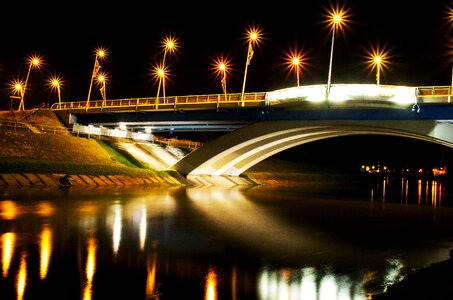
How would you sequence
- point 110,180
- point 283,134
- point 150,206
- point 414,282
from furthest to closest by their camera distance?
1. point 283,134
2. point 110,180
3. point 150,206
4. point 414,282

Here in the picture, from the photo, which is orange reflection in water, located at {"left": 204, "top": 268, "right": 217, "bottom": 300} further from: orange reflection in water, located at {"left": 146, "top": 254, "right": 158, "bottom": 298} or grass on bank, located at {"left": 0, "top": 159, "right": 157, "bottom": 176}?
grass on bank, located at {"left": 0, "top": 159, "right": 157, "bottom": 176}

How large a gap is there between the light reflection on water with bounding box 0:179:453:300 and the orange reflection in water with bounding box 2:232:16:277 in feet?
0.09

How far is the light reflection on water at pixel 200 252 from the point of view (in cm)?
1002

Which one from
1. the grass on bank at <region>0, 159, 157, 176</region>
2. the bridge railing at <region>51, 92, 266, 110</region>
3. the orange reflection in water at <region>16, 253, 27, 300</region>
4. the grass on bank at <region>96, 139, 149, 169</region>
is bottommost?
the orange reflection in water at <region>16, 253, 27, 300</region>

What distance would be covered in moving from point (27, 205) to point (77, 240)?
1067 cm

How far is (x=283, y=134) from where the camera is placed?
52625 millimetres

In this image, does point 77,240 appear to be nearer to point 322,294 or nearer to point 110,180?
point 322,294

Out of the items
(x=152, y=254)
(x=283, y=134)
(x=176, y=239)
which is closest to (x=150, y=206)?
(x=176, y=239)

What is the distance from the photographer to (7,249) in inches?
520

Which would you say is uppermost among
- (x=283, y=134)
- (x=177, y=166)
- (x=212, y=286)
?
(x=283, y=134)

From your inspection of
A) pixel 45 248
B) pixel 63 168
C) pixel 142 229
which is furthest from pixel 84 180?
pixel 45 248

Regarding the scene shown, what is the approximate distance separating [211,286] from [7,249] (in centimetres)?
666

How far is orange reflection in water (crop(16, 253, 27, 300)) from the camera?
30.0ft

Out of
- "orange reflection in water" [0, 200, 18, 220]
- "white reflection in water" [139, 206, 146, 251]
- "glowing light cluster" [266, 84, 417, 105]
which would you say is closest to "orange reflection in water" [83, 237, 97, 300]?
"white reflection in water" [139, 206, 146, 251]
